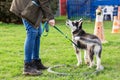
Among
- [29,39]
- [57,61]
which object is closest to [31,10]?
[29,39]

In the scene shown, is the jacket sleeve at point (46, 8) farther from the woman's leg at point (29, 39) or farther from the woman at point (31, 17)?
the woman's leg at point (29, 39)

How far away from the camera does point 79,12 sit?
22.7 meters

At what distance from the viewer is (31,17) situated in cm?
612

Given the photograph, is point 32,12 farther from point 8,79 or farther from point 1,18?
point 1,18

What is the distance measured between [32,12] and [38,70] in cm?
111

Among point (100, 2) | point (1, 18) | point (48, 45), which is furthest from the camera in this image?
point (100, 2)

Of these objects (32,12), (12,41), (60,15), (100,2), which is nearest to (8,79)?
(32,12)

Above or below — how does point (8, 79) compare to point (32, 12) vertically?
below

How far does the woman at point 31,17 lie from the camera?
611 cm

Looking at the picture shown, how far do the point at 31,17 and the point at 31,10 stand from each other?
12 centimetres

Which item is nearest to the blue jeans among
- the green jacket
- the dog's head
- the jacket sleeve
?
the green jacket

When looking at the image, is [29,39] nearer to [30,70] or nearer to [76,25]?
[30,70]

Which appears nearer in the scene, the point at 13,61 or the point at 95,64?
the point at 95,64

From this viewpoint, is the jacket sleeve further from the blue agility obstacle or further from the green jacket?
the blue agility obstacle
